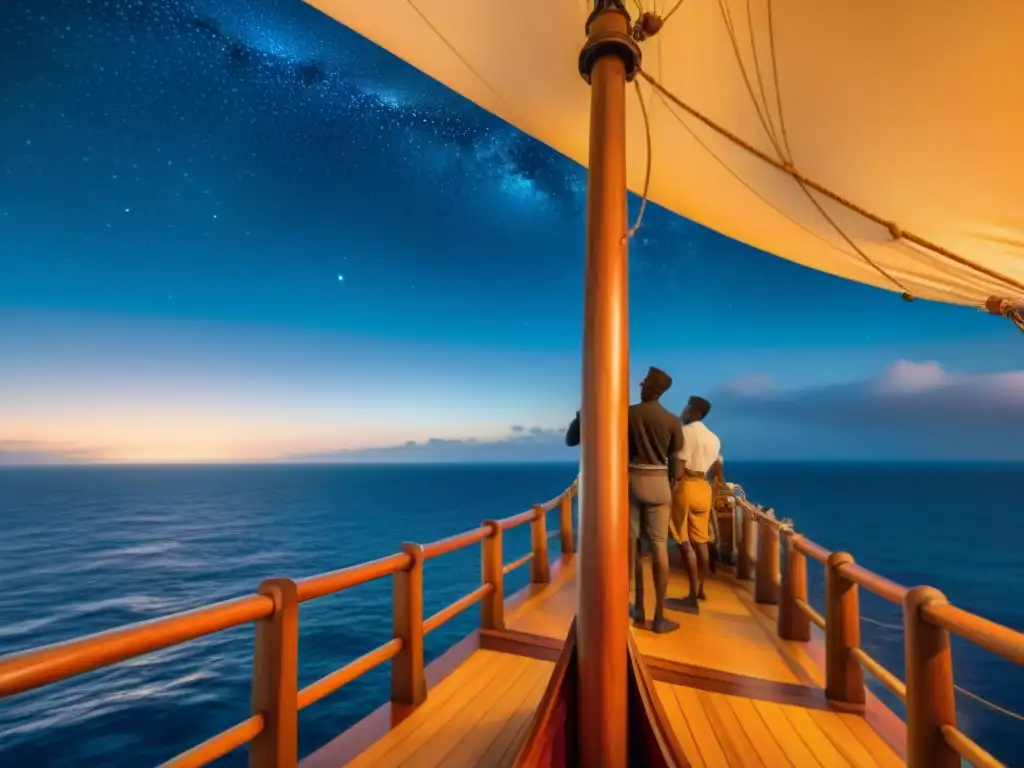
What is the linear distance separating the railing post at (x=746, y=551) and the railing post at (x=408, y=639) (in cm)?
428

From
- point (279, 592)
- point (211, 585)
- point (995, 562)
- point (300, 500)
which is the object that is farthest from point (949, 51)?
point (300, 500)

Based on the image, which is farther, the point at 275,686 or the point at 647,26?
the point at 647,26

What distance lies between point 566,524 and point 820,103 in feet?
16.9

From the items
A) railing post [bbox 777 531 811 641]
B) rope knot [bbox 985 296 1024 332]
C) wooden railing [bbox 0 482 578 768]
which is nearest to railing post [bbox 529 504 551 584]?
wooden railing [bbox 0 482 578 768]

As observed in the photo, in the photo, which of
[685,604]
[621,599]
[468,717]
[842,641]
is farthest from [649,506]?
[621,599]

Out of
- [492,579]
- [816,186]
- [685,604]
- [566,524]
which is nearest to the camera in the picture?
[816,186]

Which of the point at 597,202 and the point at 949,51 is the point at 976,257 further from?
the point at 597,202

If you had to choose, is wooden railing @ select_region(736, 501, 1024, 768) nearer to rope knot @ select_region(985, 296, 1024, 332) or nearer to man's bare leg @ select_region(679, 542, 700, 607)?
man's bare leg @ select_region(679, 542, 700, 607)

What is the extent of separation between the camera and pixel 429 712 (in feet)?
9.15

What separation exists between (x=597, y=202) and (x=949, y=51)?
2.23 metres

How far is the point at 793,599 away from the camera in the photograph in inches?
158

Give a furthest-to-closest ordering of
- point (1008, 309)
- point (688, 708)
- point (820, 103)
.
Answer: point (820, 103)
point (1008, 309)
point (688, 708)

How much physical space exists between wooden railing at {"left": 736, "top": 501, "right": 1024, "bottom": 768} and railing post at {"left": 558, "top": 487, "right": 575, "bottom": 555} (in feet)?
8.01

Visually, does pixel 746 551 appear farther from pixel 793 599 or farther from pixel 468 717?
pixel 468 717
